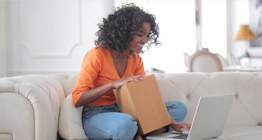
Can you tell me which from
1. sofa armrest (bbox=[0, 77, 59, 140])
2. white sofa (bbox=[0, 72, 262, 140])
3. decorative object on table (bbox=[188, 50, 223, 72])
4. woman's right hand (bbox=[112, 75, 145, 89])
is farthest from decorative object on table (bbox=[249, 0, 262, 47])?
sofa armrest (bbox=[0, 77, 59, 140])

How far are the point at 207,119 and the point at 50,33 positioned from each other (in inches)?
94.0

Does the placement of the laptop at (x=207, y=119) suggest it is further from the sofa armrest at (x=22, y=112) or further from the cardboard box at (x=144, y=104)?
the sofa armrest at (x=22, y=112)

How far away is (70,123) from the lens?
1749 millimetres

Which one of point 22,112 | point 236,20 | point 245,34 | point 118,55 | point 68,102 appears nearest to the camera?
point 22,112

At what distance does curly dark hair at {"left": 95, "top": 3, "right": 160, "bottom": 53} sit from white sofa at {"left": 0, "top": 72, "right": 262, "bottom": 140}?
0.36 m

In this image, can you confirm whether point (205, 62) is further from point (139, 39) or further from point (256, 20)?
point (256, 20)

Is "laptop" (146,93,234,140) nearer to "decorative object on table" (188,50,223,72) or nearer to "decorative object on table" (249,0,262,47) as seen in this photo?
"decorative object on table" (188,50,223,72)

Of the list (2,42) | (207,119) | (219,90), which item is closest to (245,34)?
(2,42)

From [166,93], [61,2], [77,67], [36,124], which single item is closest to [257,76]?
[166,93]

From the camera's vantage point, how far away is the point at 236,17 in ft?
22.6

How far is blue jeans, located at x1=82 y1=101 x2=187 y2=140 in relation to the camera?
1.61m

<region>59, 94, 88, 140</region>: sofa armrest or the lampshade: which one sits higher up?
the lampshade

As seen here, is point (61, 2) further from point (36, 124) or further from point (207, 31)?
point (207, 31)

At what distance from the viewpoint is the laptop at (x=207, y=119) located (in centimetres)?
161
